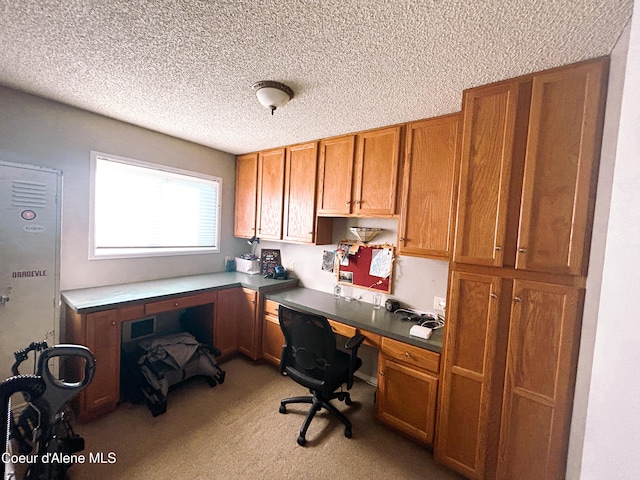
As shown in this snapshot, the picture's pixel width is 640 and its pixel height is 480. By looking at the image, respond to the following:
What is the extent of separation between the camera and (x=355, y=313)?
2.30 meters

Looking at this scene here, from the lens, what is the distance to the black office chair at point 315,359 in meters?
1.85

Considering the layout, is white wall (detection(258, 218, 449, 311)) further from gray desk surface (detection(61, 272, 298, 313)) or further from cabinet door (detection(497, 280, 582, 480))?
cabinet door (detection(497, 280, 582, 480))

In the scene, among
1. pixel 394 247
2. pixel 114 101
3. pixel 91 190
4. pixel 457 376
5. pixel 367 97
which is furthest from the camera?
pixel 394 247

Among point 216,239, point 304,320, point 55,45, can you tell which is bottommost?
point 304,320

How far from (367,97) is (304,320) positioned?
5.31 feet

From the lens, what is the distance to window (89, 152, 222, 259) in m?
2.46

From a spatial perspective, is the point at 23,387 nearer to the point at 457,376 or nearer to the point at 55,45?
the point at 55,45

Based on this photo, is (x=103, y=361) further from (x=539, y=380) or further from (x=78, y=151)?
(x=539, y=380)

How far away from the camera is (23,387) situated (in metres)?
0.86

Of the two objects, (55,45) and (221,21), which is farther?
(55,45)

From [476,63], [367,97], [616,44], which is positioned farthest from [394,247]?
[616,44]

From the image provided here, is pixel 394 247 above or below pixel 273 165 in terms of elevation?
below

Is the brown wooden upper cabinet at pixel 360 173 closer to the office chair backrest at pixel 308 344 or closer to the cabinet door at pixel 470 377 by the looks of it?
the cabinet door at pixel 470 377

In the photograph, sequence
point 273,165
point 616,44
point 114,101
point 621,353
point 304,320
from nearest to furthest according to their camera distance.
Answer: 1. point 621,353
2. point 616,44
3. point 304,320
4. point 114,101
5. point 273,165
